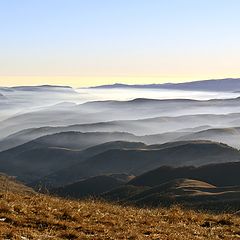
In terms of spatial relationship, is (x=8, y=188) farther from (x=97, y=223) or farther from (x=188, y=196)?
(x=188, y=196)

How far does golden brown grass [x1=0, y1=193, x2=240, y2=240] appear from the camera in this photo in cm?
1547

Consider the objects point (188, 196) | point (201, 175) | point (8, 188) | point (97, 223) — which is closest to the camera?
point (97, 223)

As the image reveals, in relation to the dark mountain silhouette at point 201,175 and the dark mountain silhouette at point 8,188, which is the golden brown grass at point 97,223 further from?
the dark mountain silhouette at point 201,175

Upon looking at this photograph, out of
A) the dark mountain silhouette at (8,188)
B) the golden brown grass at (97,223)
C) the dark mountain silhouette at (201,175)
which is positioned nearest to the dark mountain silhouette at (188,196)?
the dark mountain silhouette at (8,188)

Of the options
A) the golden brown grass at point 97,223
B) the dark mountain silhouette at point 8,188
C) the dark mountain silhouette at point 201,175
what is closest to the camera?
the golden brown grass at point 97,223

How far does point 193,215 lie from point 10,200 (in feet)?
25.5

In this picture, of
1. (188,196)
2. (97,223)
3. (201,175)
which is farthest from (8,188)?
(201,175)

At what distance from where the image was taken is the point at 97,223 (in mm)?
17781

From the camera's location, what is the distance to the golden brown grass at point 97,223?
50.7 feet

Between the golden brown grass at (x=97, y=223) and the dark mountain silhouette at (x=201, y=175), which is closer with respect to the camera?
the golden brown grass at (x=97, y=223)

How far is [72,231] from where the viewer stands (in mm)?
15617

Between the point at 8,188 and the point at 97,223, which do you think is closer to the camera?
the point at 97,223

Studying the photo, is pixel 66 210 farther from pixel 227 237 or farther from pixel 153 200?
pixel 153 200

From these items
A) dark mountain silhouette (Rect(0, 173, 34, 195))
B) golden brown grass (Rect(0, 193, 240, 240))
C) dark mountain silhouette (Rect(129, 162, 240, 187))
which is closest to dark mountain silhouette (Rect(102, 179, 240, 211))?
dark mountain silhouette (Rect(0, 173, 34, 195))
